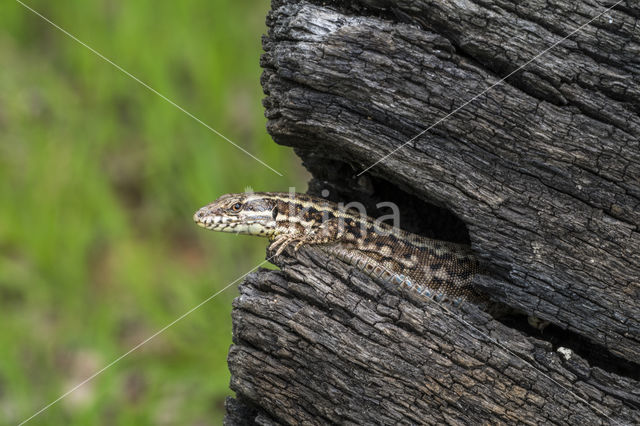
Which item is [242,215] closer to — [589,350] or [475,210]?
[475,210]

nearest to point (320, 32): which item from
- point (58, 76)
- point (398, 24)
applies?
point (398, 24)

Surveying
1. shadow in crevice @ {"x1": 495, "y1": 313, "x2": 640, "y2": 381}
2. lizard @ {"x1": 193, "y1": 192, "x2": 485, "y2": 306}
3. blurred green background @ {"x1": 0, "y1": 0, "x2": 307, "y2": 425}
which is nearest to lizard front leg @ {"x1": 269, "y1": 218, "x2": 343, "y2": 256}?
lizard @ {"x1": 193, "y1": 192, "x2": 485, "y2": 306}

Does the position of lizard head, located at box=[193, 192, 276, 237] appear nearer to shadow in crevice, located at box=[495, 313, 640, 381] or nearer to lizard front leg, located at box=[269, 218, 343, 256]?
lizard front leg, located at box=[269, 218, 343, 256]

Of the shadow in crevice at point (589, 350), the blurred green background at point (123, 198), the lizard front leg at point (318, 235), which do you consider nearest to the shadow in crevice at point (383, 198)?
the lizard front leg at point (318, 235)

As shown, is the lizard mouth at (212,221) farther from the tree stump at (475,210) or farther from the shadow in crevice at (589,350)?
the shadow in crevice at (589,350)

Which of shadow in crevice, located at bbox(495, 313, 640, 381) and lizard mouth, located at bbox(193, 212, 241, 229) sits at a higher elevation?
shadow in crevice, located at bbox(495, 313, 640, 381)

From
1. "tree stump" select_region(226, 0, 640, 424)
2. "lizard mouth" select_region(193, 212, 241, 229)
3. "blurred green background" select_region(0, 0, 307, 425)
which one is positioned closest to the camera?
"tree stump" select_region(226, 0, 640, 424)

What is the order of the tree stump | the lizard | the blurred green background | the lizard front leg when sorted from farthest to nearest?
the blurred green background → the lizard → the lizard front leg → the tree stump

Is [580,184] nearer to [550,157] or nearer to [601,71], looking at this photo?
[550,157]
